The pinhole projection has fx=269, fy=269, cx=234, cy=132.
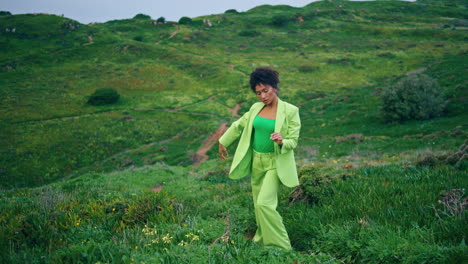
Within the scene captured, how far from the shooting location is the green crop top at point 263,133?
14.4ft

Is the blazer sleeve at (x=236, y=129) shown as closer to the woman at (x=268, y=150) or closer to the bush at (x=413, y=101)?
the woman at (x=268, y=150)

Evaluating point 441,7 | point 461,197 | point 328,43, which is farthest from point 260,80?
point 441,7

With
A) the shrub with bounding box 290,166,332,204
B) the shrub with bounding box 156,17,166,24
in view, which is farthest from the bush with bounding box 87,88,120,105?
the shrub with bounding box 156,17,166,24

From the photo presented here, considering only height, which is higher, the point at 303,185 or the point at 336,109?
the point at 303,185

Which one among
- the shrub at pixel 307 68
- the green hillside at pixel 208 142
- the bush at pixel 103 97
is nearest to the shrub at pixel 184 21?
the green hillside at pixel 208 142

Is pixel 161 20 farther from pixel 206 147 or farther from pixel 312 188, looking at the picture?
pixel 312 188

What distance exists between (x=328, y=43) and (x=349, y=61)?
18875mm

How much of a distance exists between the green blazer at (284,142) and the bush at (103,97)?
37608 millimetres

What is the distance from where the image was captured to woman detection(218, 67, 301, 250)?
12.9 feet

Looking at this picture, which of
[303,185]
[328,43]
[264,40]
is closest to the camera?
[303,185]

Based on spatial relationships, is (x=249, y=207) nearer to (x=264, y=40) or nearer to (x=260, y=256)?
(x=260, y=256)

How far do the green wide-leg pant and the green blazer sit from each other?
0.16 meters

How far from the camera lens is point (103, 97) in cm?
3759

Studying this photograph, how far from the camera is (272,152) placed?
441 centimetres
